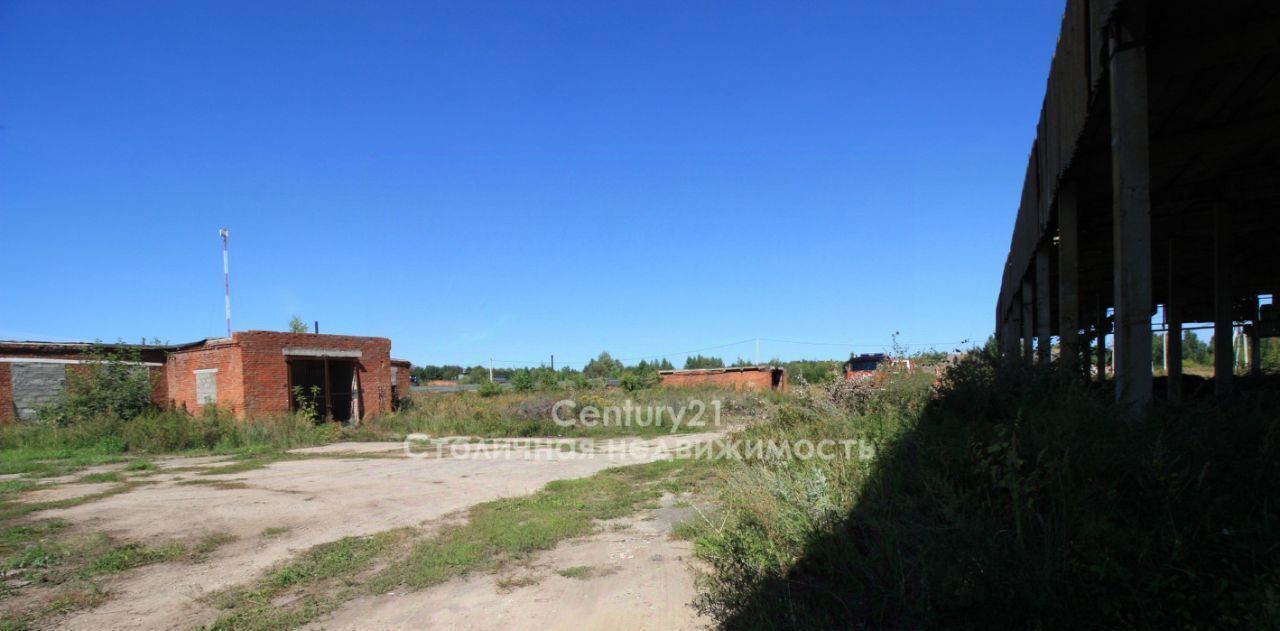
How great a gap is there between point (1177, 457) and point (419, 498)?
27.9ft

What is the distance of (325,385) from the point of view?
2252cm

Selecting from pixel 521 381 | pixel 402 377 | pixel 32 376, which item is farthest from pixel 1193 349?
pixel 32 376

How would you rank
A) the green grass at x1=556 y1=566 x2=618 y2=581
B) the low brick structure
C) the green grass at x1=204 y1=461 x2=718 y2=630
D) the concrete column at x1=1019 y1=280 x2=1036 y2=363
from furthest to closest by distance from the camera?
the low brick structure < the concrete column at x1=1019 y1=280 x2=1036 y2=363 < the green grass at x1=556 y1=566 x2=618 y2=581 < the green grass at x1=204 y1=461 x2=718 y2=630

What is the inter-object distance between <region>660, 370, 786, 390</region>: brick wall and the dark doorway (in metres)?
17.1

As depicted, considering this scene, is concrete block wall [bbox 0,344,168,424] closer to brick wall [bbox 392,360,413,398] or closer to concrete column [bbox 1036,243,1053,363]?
brick wall [bbox 392,360,413,398]

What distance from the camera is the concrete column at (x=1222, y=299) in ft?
27.8

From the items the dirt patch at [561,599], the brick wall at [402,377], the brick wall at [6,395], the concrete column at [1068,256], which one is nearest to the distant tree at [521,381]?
the brick wall at [402,377]

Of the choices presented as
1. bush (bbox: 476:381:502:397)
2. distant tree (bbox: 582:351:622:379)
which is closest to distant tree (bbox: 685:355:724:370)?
distant tree (bbox: 582:351:622:379)

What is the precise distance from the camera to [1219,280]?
8.93 meters

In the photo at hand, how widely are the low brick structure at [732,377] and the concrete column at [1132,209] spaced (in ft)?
96.3

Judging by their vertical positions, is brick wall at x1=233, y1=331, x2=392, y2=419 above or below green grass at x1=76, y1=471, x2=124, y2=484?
above

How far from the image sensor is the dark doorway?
21375 millimetres

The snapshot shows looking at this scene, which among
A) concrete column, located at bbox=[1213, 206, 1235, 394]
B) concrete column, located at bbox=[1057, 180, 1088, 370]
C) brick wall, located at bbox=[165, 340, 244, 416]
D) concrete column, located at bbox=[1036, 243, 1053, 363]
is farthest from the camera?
brick wall, located at bbox=[165, 340, 244, 416]

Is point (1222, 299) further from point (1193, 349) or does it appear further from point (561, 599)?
point (1193, 349)
